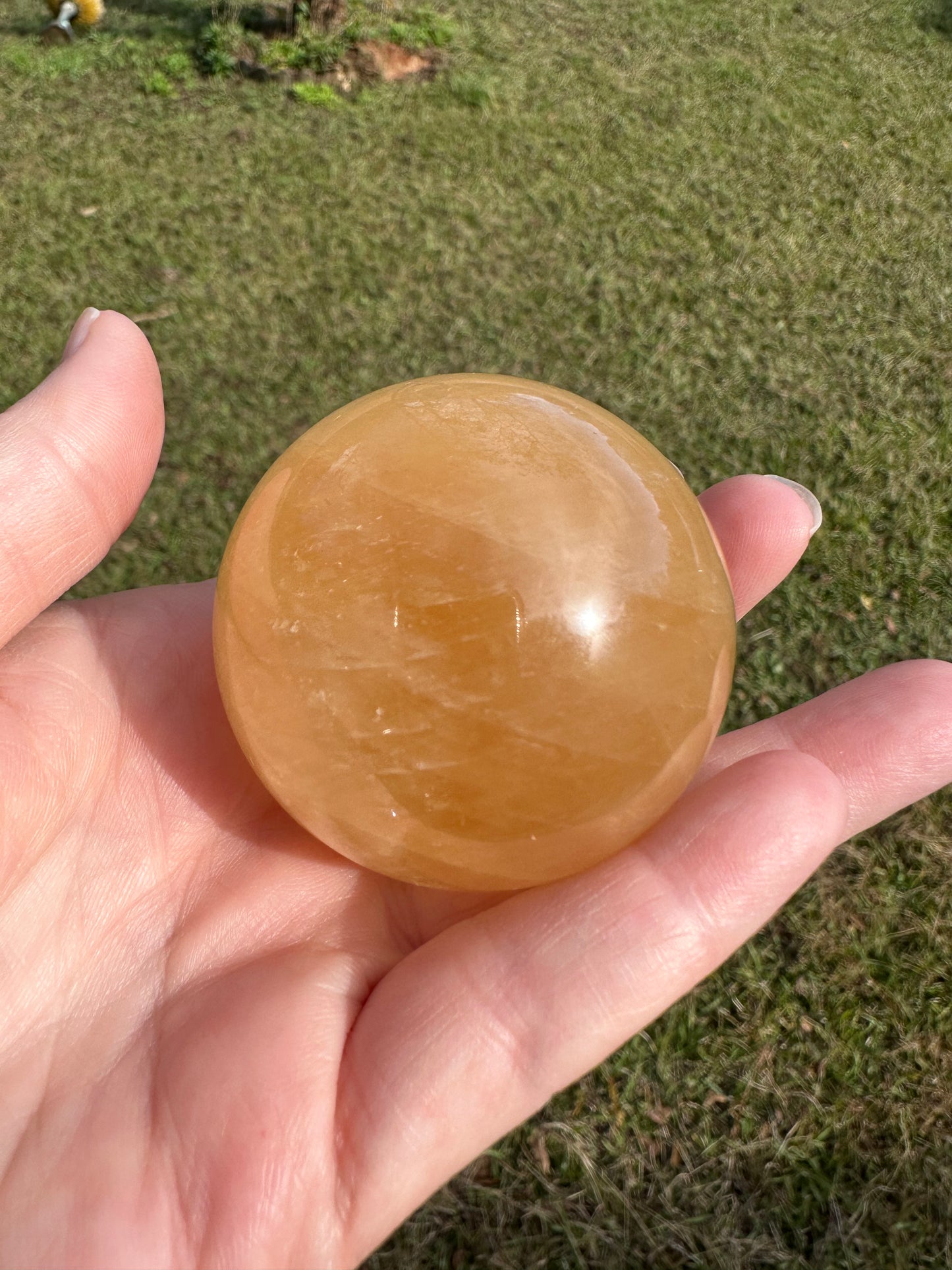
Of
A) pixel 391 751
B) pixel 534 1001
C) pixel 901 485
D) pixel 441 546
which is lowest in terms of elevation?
pixel 901 485

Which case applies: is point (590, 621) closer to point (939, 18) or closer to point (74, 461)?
point (74, 461)

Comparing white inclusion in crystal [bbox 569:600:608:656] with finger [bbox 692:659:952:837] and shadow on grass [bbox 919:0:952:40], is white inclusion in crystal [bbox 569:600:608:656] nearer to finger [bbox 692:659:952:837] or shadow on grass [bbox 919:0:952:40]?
finger [bbox 692:659:952:837]

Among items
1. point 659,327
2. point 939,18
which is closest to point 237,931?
point 659,327

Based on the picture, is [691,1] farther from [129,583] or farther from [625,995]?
[625,995]

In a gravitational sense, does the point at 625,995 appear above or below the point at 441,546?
below

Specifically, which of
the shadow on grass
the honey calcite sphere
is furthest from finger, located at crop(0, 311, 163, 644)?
the shadow on grass

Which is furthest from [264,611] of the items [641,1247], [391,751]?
[641,1247]

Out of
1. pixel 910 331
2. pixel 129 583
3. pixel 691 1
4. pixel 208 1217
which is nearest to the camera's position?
pixel 208 1217
